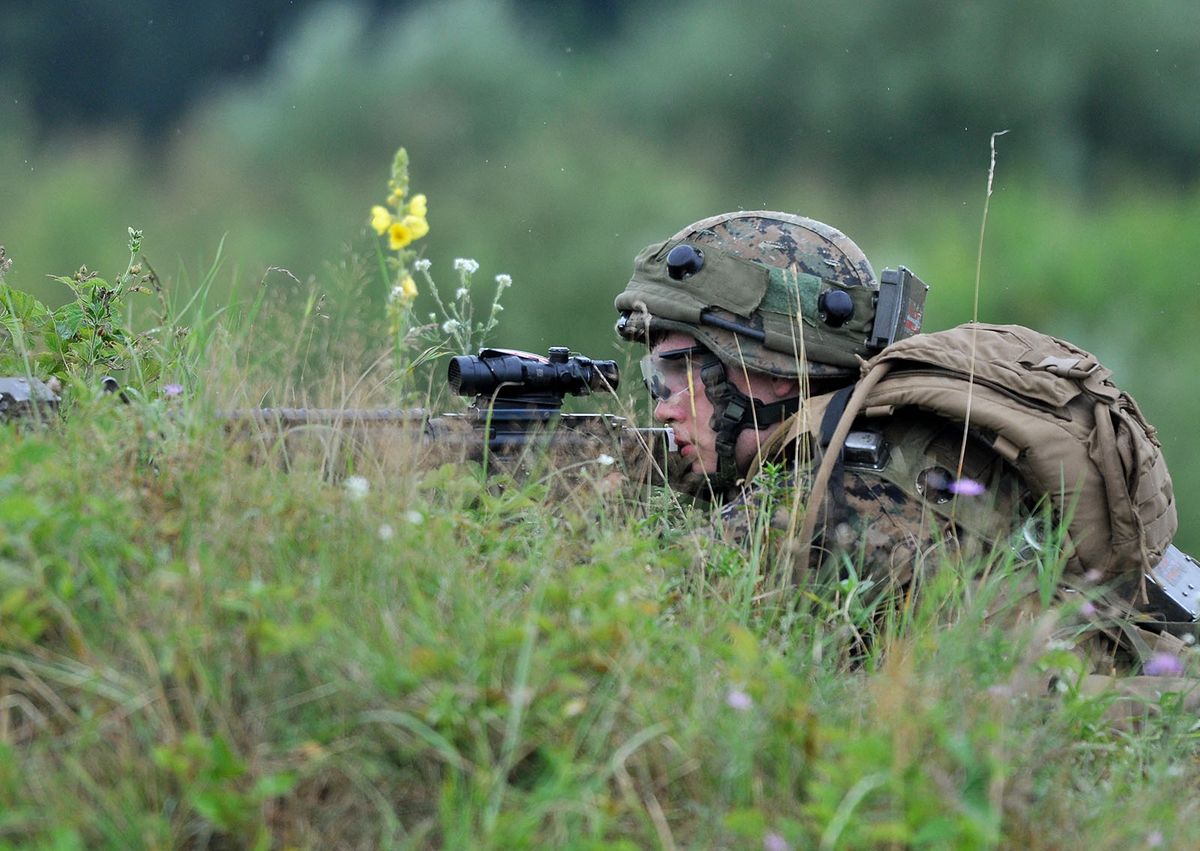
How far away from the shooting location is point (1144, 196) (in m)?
15.4

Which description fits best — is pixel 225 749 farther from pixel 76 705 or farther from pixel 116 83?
pixel 116 83

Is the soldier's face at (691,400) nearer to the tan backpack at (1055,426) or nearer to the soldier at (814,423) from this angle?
the soldier at (814,423)

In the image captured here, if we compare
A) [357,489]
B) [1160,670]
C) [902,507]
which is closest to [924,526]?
[902,507]

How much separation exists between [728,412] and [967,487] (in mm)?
1141

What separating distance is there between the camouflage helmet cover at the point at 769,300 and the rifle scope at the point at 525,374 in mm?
250

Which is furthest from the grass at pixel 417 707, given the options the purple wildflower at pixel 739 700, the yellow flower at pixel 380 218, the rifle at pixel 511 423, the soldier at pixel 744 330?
the soldier at pixel 744 330

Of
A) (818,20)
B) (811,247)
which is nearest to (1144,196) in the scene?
(818,20)

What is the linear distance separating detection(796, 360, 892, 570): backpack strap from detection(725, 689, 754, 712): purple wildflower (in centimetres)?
120

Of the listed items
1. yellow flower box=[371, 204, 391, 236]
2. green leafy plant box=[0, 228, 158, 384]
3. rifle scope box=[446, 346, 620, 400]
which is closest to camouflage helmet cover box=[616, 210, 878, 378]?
rifle scope box=[446, 346, 620, 400]

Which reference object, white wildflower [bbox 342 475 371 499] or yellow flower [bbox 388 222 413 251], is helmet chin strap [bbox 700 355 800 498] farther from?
white wildflower [bbox 342 475 371 499]

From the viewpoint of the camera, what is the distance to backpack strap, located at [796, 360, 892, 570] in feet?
12.0

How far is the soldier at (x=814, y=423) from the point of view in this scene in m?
3.71

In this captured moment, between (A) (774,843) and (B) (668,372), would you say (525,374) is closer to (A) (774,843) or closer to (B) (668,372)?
(B) (668,372)

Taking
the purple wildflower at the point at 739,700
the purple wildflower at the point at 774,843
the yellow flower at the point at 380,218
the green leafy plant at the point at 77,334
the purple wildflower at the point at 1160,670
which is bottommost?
the purple wildflower at the point at 1160,670
